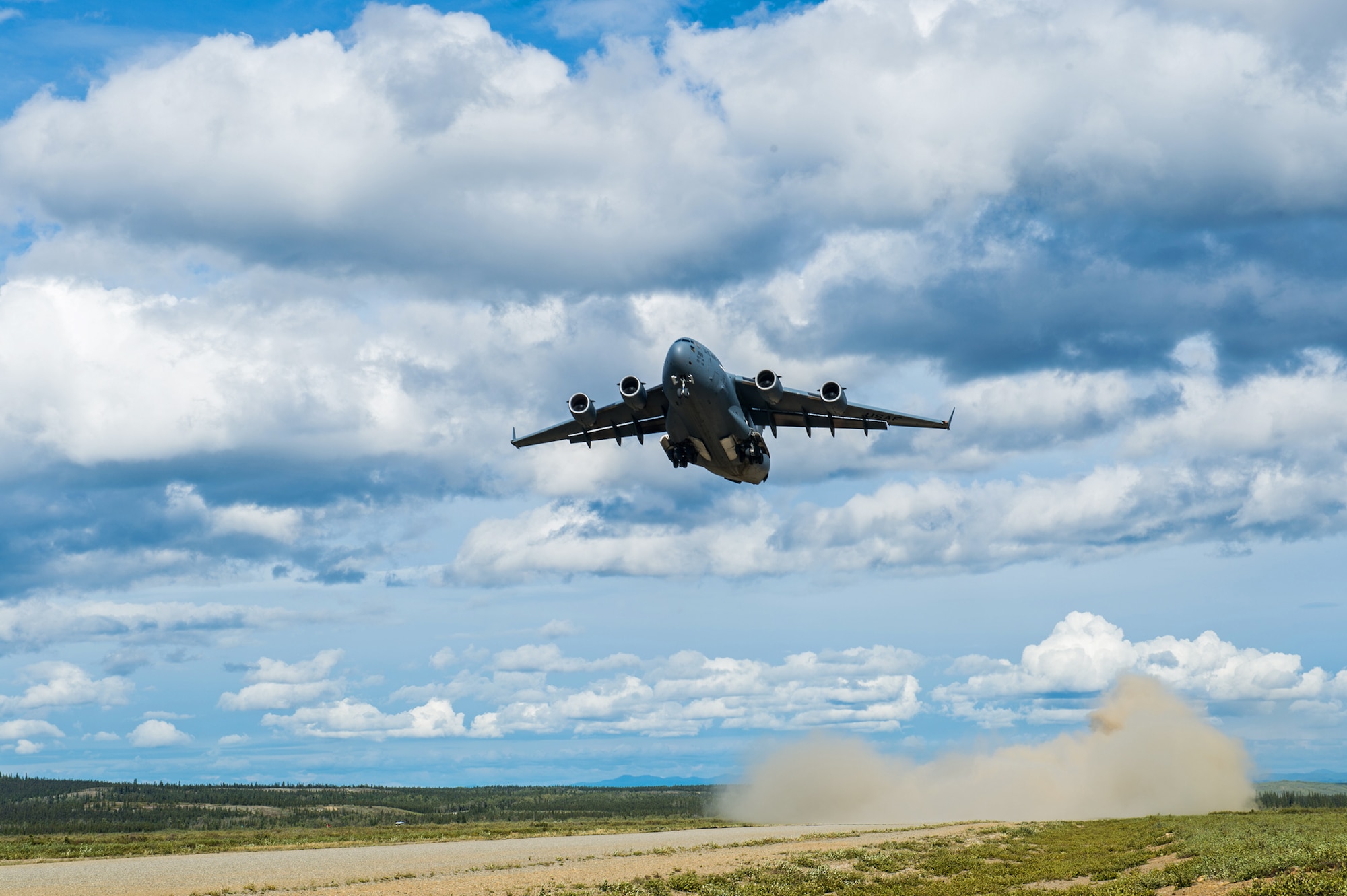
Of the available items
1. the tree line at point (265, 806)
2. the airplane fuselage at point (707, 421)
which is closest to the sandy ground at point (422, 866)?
the airplane fuselage at point (707, 421)

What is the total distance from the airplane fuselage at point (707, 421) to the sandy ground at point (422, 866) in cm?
1546

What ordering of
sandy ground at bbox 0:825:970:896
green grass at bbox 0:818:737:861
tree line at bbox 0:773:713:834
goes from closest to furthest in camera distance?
sandy ground at bbox 0:825:970:896
green grass at bbox 0:818:737:861
tree line at bbox 0:773:713:834

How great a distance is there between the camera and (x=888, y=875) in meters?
32.7

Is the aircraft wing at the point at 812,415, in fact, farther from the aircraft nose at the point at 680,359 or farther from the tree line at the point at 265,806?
the tree line at the point at 265,806

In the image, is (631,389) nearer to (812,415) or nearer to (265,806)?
(812,415)

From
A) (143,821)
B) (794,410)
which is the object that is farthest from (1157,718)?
(143,821)

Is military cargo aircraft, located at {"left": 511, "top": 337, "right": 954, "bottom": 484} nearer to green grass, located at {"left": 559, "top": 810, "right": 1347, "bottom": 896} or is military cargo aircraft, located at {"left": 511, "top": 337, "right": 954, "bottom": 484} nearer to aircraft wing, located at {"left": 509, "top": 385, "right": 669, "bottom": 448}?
aircraft wing, located at {"left": 509, "top": 385, "right": 669, "bottom": 448}

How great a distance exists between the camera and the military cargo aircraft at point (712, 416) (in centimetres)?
3953

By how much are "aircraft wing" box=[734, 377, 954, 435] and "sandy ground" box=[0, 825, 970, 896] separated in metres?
18.3

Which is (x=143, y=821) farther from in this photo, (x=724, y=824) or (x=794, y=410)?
(x=794, y=410)

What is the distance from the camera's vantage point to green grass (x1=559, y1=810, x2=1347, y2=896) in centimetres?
2650

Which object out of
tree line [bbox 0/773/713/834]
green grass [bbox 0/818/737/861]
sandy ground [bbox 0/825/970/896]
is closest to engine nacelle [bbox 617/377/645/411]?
sandy ground [bbox 0/825/970/896]

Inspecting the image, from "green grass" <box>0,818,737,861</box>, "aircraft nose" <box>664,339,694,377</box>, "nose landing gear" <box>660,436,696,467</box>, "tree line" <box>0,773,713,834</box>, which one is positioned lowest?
"tree line" <box>0,773,713,834</box>

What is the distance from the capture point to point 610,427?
50.3 metres
